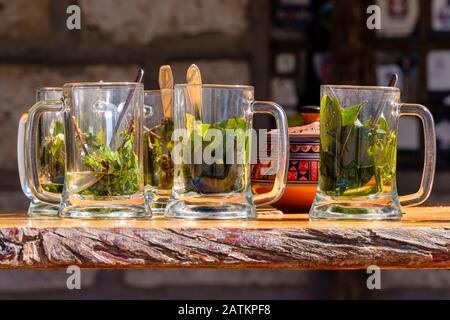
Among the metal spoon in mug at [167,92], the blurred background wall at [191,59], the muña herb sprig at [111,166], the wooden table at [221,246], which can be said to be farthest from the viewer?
the blurred background wall at [191,59]

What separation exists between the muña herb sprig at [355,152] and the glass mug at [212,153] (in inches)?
3.9

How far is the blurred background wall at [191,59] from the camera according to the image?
2.57 m

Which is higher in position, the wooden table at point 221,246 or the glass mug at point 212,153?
the glass mug at point 212,153

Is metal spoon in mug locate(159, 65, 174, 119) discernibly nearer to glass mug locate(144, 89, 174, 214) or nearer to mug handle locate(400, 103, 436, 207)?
glass mug locate(144, 89, 174, 214)

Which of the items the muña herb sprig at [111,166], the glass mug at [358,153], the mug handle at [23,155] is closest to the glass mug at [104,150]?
the muña herb sprig at [111,166]

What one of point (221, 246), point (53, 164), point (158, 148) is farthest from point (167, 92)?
point (221, 246)

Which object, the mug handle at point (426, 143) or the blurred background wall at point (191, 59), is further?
the blurred background wall at point (191, 59)

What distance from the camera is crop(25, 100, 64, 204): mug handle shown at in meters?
1.36

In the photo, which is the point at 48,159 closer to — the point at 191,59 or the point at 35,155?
the point at 35,155

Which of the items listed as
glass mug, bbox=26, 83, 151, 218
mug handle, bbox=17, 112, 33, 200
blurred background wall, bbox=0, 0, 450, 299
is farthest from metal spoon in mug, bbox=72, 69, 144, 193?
blurred background wall, bbox=0, 0, 450, 299

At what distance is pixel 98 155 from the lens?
4.27ft

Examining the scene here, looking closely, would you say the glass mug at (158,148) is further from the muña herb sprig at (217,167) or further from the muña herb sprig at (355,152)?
the muña herb sprig at (355,152)

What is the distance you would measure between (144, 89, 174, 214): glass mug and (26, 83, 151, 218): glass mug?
6 centimetres

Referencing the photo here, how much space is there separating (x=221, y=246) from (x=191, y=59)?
1.45 meters
